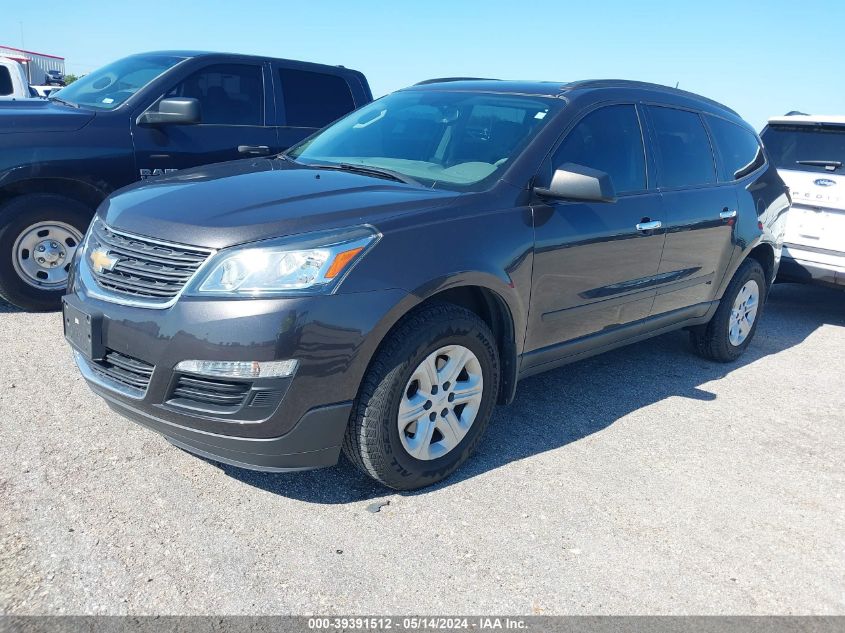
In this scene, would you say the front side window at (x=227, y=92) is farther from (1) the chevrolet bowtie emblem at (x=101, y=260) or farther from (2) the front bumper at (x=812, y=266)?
(2) the front bumper at (x=812, y=266)

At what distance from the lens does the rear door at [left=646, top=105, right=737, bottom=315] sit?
4.32m

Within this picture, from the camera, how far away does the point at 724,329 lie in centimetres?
520

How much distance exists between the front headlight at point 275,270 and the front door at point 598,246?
1.13 m

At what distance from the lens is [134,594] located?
2.39 metres

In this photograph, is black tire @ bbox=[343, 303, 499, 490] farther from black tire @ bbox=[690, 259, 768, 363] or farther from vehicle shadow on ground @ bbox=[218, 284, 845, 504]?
black tire @ bbox=[690, 259, 768, 363]

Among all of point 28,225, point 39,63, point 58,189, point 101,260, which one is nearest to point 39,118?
point 58,189

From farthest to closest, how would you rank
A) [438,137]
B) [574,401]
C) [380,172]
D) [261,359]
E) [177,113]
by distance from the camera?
[177,113] → [574,401] → [438,137] → [380,172] → [261,359]

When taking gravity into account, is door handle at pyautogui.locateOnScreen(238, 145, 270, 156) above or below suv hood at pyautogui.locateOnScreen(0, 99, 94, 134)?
below

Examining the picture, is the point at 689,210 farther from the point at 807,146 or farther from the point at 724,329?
the point at 807,146

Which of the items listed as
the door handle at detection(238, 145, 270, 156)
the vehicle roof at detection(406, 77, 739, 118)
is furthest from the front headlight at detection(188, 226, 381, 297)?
the door handle at detection(238, 145, 270, 156)

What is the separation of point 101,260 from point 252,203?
672 mm

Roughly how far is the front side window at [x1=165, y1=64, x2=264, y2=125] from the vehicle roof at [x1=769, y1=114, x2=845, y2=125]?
4711 millimetres

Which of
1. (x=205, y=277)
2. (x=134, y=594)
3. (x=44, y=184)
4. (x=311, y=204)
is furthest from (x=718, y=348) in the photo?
(x=44, y=184)

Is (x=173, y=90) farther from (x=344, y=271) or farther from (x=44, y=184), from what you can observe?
(x=344, y=271)
